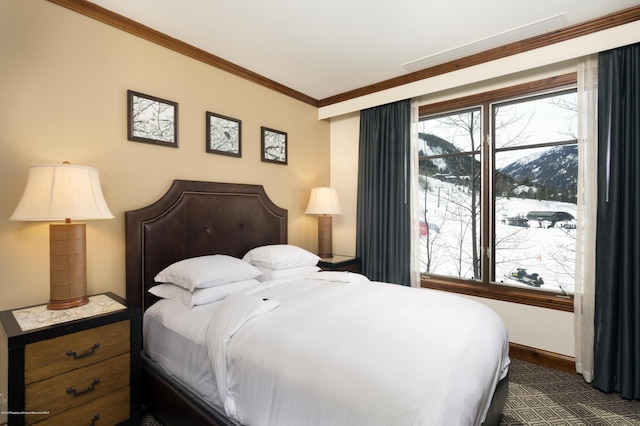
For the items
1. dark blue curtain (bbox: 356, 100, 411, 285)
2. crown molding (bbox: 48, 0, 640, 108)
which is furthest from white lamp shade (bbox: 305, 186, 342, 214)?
crown molding (bbox: 48, 0, 640, 108)

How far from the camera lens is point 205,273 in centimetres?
213

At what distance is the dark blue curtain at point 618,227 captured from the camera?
87.7 inches

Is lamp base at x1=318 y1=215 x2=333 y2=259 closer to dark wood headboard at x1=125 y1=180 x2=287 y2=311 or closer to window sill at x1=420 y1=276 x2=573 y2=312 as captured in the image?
dark wood headboard at x1=125 y1=180 x2=287 y2=311

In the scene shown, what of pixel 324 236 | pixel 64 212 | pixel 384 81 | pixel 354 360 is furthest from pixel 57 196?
pixel 384 81

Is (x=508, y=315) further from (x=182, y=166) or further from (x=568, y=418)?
(x=182, y=166)

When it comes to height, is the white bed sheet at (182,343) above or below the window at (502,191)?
below

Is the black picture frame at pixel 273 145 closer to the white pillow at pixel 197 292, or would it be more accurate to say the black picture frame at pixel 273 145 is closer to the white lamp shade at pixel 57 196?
the white pillow at pixel 197 292

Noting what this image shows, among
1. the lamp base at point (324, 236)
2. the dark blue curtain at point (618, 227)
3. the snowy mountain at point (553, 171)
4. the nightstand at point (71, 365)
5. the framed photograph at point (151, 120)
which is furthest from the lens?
the lamp base at point (324, 236)

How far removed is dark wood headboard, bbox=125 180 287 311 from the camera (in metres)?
2.31

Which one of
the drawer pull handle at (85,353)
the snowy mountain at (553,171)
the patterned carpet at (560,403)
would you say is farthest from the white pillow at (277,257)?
the snowy mountain at (553,171)

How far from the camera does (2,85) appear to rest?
1.82m

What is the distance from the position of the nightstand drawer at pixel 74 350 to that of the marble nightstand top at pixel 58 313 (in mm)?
98

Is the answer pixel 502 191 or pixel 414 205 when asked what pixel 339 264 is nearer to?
pixel 414 205

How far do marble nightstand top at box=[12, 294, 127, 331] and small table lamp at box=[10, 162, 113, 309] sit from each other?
6 cm
